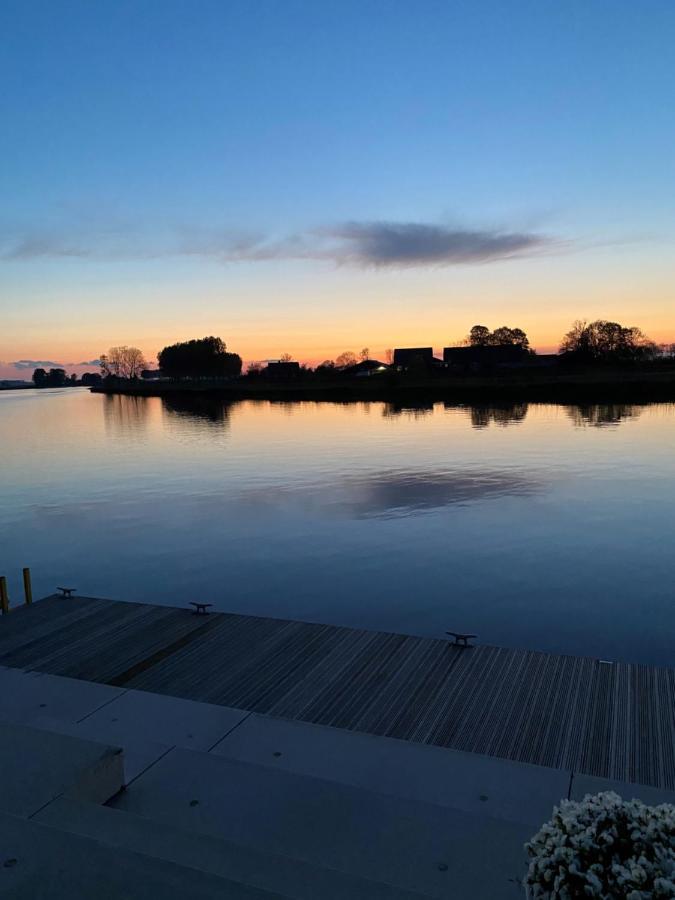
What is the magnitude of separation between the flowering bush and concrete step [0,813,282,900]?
5.78 feet

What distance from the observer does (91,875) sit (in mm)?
4125

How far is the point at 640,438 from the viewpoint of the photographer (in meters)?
46.2

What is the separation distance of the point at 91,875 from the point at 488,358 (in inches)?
5072

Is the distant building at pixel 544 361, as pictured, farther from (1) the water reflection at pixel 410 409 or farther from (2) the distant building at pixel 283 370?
(2) the distant building at pixel 283 370

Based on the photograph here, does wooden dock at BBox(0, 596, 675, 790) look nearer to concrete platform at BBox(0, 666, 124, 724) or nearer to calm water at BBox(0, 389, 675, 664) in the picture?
concrete platform at BBox(0, 666, 124, 724)

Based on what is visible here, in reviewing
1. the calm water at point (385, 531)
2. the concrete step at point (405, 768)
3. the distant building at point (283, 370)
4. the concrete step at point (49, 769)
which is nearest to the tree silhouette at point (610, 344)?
the distant building at point (283, 370)

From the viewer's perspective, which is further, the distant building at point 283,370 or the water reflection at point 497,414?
the distant building at point 283,370

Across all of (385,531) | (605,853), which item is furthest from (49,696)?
(385,531)

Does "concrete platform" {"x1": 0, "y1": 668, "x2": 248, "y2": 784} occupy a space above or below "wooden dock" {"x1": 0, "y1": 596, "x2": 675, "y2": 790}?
above

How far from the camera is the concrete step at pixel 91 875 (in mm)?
3967

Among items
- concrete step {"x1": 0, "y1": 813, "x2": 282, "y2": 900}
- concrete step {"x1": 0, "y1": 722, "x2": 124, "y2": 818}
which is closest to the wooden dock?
concrete step {"x1": 0, "y1": 722, "x2": 124, "y2": 818}

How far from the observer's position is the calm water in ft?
52.0

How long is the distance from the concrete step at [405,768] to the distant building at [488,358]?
121062 millimetres

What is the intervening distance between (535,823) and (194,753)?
147 inches
